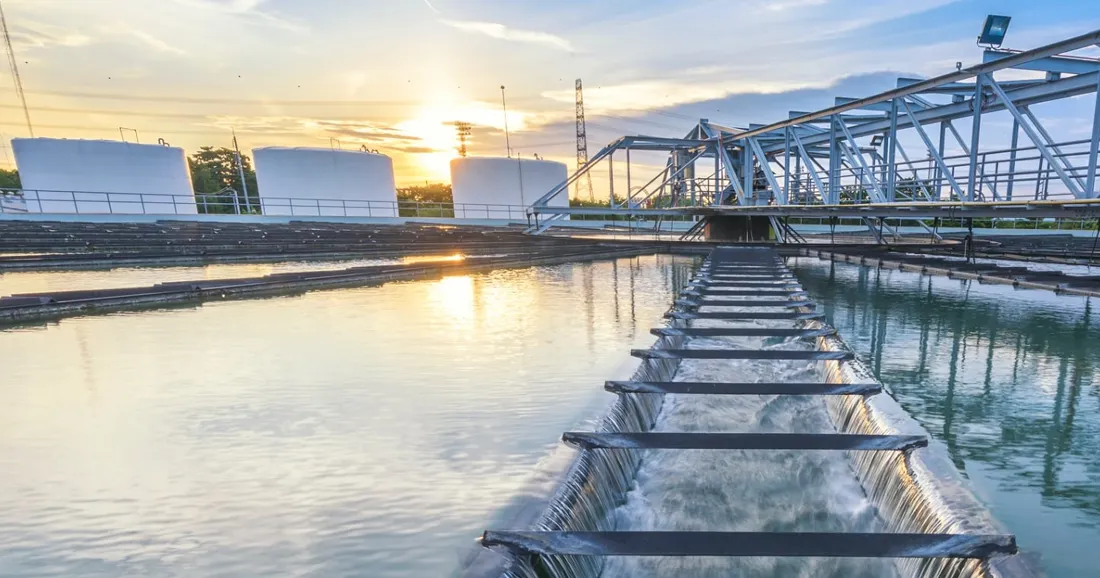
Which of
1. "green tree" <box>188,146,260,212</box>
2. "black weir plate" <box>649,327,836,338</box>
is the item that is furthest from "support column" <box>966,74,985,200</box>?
"green tree" <box>188,146,260,212</box>

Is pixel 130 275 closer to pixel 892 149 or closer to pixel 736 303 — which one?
pixel 736 303

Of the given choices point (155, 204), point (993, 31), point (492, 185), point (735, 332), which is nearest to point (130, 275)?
point (735, 332)

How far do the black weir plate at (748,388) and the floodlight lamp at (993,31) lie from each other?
7.10 m

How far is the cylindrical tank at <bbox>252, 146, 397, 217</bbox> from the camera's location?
23.2 m

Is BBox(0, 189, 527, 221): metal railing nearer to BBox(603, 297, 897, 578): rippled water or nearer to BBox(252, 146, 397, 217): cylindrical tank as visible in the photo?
BBox(252, 146, 397, 217): cylindrical tank

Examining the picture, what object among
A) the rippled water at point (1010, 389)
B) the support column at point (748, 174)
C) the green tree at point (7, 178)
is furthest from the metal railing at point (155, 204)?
the green tree at point (7, 178)

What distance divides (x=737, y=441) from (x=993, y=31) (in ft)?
28.2

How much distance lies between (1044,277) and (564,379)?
9.48 metres

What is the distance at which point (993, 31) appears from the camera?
7137mm

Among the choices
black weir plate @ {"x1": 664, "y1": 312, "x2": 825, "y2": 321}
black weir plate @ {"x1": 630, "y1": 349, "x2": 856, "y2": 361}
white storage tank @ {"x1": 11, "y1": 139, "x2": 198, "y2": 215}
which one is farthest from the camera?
white storage tank @ {"x1": 11, "y1": 139, "x2": 198, "y2": 215}

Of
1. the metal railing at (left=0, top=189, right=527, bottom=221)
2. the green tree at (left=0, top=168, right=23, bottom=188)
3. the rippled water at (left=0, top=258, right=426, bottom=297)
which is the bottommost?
the rippled water at (left=0, top=258, right=426, bottom=297)

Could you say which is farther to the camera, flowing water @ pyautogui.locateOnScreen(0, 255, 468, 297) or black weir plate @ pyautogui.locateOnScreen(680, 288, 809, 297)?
flowing water @ pyautogui.locateOnScreen(0, 255, 468, 297)

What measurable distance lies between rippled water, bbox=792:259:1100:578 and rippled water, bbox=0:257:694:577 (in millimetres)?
2408

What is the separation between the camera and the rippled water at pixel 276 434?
2.10 m
